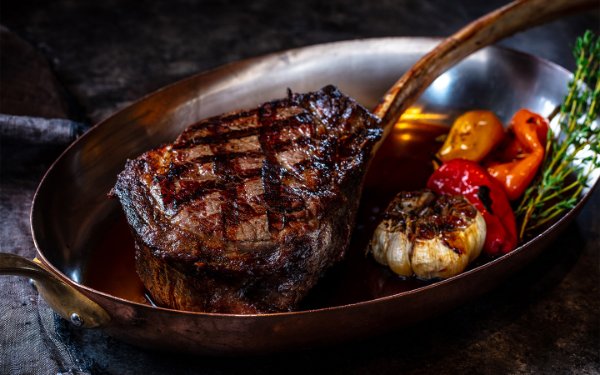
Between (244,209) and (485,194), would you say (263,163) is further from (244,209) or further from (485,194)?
(485,194)

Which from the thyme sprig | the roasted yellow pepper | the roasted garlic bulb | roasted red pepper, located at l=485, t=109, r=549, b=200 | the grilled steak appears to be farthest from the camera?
the roasted yellow pepper

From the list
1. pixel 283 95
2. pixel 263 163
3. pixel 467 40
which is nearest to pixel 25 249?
pixel 263 163

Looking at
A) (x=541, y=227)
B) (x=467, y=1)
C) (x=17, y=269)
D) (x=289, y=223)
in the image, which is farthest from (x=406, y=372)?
(x=467, y=1)

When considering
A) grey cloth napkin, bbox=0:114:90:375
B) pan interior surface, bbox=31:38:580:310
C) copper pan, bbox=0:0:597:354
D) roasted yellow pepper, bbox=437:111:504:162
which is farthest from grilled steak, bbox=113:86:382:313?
roasted yellow pepper, bbox=437:111:504:162

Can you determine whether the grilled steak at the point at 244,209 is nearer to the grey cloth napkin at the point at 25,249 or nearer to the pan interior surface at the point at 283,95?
the pan interior surface at the point at 283,95

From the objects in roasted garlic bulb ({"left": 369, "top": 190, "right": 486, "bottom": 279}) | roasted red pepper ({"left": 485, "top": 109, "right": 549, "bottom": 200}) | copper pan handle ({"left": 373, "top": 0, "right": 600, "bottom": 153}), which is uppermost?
copper pan handle ({"left": 373, "top": 0, "right": 600, "bottom": 153})

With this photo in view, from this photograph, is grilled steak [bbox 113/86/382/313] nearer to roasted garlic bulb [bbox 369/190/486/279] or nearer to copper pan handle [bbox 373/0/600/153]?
roasted garlic bulb [bbox 369/190/486/279]

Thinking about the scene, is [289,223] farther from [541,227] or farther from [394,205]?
[541,227]

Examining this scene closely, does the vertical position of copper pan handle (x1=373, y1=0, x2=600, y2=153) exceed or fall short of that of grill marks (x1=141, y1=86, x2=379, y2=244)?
it exceeds it
